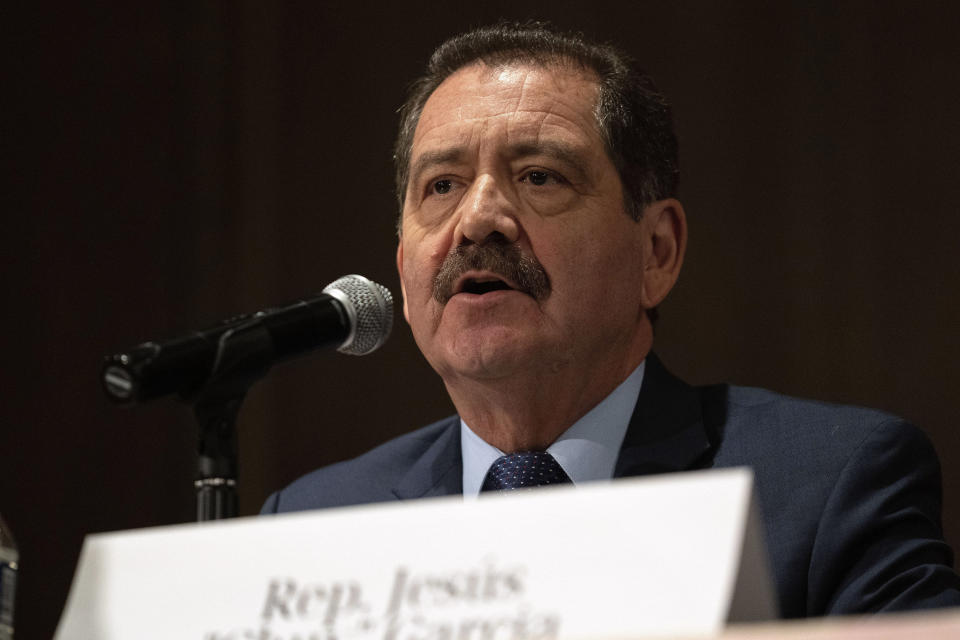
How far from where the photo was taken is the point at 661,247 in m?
2.01

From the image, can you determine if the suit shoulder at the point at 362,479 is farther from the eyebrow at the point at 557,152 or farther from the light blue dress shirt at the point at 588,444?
the eyebrow at the point at 557,152

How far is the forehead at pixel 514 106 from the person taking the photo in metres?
1.85

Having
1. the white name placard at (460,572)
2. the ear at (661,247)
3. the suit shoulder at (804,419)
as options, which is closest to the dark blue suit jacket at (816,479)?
the suit shoulder at (804,419)

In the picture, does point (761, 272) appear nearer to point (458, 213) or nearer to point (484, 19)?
point (484, 19)

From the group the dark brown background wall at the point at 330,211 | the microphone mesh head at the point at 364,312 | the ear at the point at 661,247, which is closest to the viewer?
the microphone mesh head at the point at 364,312

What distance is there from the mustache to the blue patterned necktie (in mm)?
242

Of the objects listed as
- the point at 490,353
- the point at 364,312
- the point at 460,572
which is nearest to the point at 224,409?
the point at 364,312

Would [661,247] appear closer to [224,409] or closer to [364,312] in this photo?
[364,312]

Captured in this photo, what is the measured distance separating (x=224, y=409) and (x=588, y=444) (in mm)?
802

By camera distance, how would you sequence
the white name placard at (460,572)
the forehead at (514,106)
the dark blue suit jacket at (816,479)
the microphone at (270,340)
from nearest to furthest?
the white name placard at (460,572) → the microphone at (270,340) → the dark blue suit jacket at (816,479) → the forehead at (514,106)

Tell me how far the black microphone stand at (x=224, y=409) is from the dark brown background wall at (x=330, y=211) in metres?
1.58

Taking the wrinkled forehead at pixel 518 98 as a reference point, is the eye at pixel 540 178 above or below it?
below

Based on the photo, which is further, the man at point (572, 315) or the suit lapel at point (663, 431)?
the suit lapel at point (663, 431)

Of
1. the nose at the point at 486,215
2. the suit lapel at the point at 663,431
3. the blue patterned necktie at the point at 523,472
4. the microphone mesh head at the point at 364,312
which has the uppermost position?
the nose at the point at 486,215
